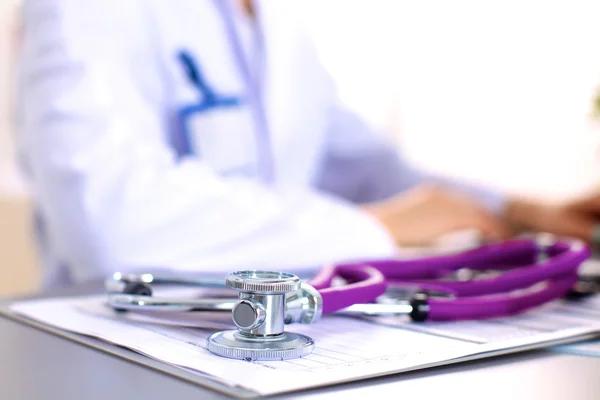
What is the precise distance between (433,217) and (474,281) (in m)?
0.70

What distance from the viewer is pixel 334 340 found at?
1.34ft

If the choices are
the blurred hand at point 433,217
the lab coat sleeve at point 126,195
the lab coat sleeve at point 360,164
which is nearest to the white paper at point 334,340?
the lab coat sleeve at point 126,195

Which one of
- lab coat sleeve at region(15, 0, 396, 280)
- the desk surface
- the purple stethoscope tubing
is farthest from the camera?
lab coat sleeve at region(15, 0, 396, 280)

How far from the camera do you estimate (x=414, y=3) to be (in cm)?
280

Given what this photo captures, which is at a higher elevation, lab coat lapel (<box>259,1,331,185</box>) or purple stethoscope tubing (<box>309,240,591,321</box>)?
lab coat lapel (<box>259,1,331,185</box>)

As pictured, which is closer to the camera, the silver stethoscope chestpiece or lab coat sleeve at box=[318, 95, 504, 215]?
the silver stethoscope chestpiece

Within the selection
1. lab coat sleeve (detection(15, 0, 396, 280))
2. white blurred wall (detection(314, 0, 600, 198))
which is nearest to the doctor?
lab coat sleeve (detection(15, 0, 396, 280))

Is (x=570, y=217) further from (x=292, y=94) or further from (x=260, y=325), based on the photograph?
(x=260, y=325)

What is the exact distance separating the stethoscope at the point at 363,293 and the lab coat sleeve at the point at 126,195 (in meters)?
0.21

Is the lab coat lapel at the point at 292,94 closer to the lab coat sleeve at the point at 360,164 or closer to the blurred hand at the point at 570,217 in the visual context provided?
the lab coat sleeve at the point at 360,164

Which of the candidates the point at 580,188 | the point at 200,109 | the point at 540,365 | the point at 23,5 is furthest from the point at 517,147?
the point at 540,365

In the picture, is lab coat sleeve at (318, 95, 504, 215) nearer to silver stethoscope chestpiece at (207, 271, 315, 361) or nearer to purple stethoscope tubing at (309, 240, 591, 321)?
purple stethoscope tubing at (309, 240, 591, 321)

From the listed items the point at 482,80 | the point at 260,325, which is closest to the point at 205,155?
the point at 260,325

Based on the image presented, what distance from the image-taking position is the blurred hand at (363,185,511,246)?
3.64ft
